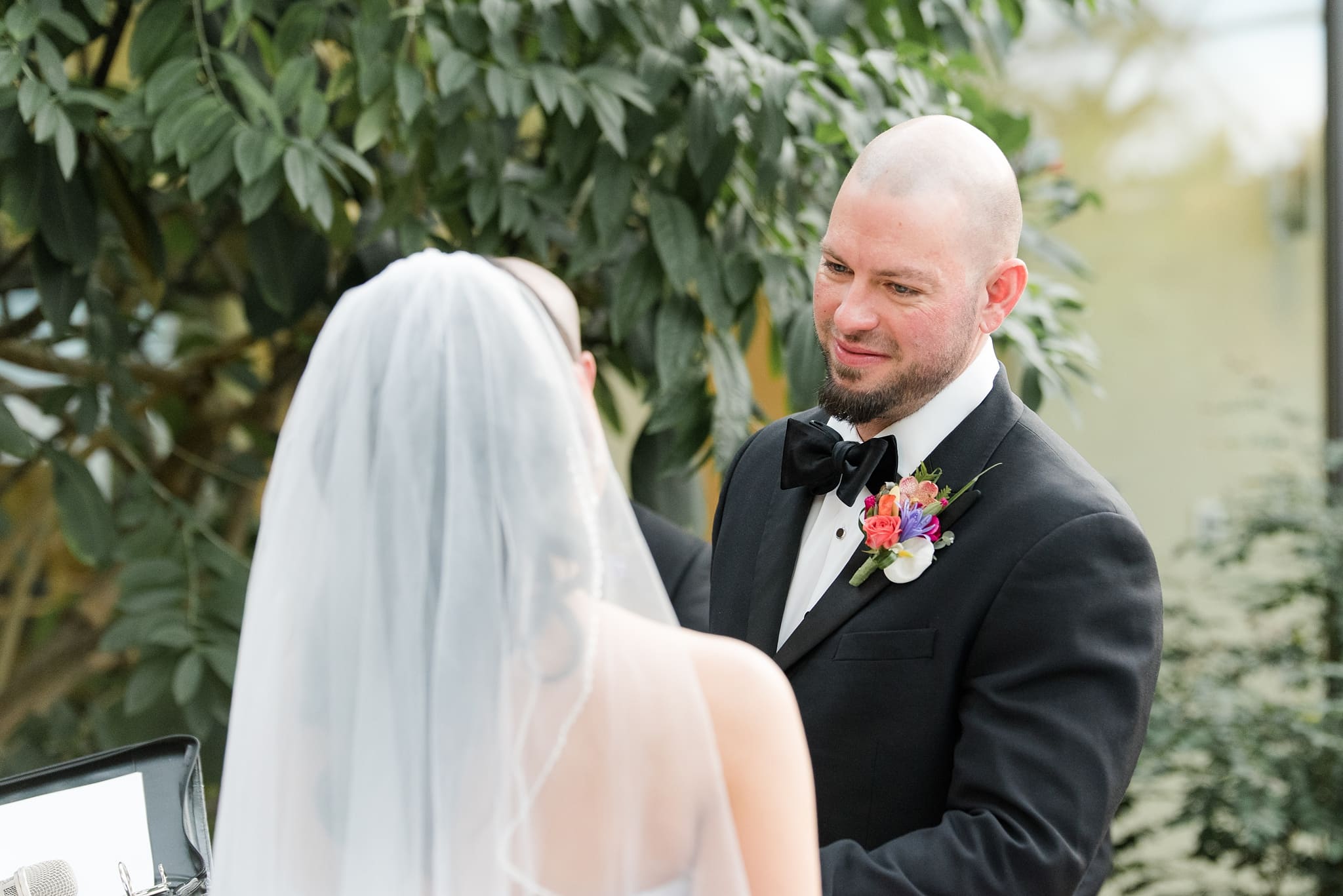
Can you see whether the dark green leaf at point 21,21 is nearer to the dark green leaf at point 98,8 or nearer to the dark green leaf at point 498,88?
the dark green leaf at point 98,8

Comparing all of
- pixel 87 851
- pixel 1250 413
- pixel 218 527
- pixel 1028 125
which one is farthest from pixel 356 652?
pixel 1250 413

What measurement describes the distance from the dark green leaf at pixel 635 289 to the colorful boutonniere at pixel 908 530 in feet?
2.49

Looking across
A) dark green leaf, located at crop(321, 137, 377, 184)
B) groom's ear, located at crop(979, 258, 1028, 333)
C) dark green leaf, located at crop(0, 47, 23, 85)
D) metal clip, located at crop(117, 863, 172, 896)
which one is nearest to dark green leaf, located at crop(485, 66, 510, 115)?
dark green leaf, located at crop(321, 137, 377, 184)

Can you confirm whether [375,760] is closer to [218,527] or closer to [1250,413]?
[218,527]

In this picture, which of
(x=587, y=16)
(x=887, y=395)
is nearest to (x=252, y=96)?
(x=587, y=16)

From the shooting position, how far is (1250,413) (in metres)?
3.93

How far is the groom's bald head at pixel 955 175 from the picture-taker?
5.01 ft

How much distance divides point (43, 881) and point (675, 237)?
1.31 metres

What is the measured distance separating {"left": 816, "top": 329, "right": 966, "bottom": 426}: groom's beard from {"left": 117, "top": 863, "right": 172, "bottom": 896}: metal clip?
0.96m

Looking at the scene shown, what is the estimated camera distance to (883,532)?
59.0 inches

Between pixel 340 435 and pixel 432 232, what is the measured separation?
128cm

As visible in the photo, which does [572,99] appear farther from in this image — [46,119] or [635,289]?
[46,119]

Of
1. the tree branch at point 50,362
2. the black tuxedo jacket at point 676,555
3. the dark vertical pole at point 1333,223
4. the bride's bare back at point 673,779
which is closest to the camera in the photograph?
the bride's bare back at point 673,779

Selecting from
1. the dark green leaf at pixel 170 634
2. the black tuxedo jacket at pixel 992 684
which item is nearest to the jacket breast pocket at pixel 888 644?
the black tuxedo jacket at pixel 992 684
